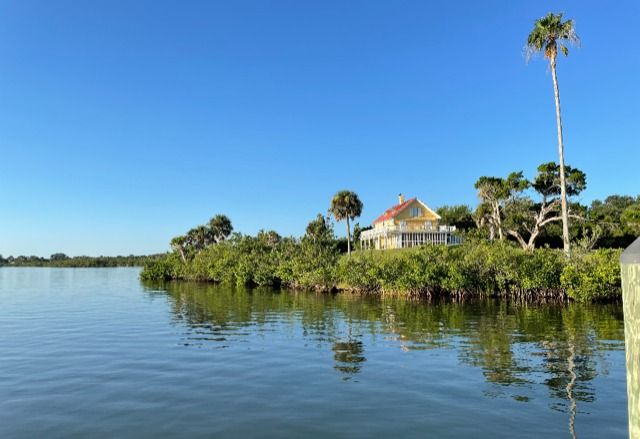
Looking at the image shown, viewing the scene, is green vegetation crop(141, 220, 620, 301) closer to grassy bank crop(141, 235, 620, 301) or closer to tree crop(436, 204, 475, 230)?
grassy bank crop(141, 235, 620, 301)

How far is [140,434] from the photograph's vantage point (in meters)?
8.78

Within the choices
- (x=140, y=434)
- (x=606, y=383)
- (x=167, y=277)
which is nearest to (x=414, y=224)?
(x=167, y=277)

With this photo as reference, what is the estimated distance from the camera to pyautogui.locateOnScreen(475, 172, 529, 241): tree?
62.5 metres

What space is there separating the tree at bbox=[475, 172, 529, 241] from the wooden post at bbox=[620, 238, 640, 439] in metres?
61.0

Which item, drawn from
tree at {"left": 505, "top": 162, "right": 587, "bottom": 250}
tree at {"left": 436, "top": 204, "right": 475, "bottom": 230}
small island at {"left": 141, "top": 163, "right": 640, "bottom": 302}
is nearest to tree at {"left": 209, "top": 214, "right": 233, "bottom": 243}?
small island at {"left": 141, "top": 163, "right": 640, "bottom": 302}

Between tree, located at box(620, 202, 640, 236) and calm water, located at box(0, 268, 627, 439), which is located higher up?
tree, located at box(620, 202, 640, 236)

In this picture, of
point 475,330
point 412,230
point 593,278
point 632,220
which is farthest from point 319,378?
point 412,230

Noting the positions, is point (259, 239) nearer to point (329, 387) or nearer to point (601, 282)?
point (601, 282)

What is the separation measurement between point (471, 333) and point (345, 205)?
49226 mm

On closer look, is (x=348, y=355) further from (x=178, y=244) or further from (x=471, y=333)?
(x=178, y=244)

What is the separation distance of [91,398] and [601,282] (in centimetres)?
2926

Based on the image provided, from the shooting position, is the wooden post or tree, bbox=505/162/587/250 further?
tree, bbox=505/162/587/250

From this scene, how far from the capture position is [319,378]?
42.0ft

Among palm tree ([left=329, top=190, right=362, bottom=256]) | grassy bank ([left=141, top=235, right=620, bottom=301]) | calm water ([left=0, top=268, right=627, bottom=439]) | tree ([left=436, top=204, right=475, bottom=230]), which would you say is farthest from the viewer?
tree ([left=436, top=204, right=475, bottom=230])
